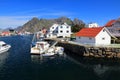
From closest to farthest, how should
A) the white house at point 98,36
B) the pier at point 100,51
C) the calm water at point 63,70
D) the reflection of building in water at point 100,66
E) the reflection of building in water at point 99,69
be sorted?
the calm water at point 63,70 < the reflection of building in water at point 100,66 < the reflection of building in water at point 99,69 < the pier at point 100,51 < the white house at point 98,36

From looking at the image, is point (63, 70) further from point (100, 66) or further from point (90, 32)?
point (90, 32)

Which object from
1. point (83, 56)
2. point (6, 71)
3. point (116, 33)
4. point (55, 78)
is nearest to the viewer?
point (55, 78)

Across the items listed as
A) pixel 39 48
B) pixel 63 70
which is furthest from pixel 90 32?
pixel 63 70

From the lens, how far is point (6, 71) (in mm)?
46531

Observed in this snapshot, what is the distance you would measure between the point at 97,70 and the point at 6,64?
68.9 ft

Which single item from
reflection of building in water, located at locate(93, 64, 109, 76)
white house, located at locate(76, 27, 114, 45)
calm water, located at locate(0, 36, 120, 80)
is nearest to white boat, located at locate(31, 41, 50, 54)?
calm water, located at locate(0, 36, 120, 80)

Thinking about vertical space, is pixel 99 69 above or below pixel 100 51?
below

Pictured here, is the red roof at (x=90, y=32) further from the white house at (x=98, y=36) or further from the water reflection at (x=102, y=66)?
the water reflection at (x=102, y=66)

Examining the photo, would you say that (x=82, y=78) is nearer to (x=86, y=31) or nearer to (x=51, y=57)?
(x=51, y=57)

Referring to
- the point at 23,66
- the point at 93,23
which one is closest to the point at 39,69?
the point at 23,66

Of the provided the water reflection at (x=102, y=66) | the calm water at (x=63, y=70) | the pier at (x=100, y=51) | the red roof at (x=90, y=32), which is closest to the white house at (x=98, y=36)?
the red roof at (x=90, y=32)

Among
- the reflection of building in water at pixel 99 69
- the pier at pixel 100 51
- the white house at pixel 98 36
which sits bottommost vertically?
the reflection of building in water at pixel 99 69

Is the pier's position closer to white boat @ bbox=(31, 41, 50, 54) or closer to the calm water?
the calm water

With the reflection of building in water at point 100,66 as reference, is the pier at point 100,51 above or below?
above
